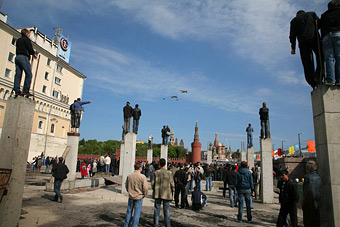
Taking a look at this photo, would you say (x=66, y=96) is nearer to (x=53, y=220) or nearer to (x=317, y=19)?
(x=53, y=220)

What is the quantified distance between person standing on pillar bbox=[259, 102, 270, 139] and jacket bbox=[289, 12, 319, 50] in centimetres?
776

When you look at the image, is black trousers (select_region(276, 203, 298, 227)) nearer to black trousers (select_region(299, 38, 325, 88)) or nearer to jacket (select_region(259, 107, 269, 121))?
black trousers (select_region(299, 38, 325, 88))

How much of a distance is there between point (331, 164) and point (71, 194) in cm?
1055

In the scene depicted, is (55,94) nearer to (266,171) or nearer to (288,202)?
(266,171)

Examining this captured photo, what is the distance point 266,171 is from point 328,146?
768cm

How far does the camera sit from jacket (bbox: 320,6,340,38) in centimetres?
418

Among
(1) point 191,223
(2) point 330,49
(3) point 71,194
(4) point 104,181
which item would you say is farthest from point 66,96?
(2) point 330,49

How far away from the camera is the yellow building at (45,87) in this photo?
105 ft

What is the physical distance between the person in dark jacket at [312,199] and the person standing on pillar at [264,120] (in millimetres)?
8149

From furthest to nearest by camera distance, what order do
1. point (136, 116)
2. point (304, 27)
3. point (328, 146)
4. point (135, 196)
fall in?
point (136, 116) < point (135, 196) < point (304, 27) < point (328, 146)

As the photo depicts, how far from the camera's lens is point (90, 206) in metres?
8.28

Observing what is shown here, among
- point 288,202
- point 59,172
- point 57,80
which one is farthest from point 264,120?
point 57,80

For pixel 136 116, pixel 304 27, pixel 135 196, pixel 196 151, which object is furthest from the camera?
pixel 196 151

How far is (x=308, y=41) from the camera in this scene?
448 cm
